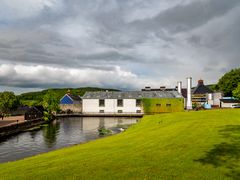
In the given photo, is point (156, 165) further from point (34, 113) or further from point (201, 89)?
point (201, 89)

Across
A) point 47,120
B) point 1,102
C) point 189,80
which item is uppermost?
point 189,80

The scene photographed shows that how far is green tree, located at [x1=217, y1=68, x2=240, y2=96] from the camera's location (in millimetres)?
108875

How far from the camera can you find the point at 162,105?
105m

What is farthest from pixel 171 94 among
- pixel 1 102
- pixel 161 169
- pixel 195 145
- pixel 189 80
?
pixel 161 169

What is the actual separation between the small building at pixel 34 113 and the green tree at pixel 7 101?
28.3ft

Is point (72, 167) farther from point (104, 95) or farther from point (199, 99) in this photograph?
point (199, 99)

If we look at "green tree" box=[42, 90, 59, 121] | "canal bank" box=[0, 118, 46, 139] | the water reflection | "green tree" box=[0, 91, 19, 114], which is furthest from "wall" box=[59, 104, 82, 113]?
the water reflection

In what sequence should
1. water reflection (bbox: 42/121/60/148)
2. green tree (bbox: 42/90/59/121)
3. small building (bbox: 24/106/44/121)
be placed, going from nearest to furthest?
water reflection (bbox: 42/121/60/148), small building (bbox: 24/106/44/121), green tree (bbox: 42/90/59/121)

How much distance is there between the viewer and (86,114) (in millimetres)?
105062

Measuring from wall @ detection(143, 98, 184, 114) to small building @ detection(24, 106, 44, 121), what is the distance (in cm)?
4141

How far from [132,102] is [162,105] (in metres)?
12.3

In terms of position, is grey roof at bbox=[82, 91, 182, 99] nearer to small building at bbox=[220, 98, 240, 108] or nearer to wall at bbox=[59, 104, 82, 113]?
wall at bbox=[59, 104, 82, 113]

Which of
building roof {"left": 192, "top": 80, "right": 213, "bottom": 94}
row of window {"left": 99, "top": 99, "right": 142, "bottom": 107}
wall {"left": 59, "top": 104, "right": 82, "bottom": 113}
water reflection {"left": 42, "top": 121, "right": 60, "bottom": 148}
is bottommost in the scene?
water reflection {"left": 42, "top": 121, "right": 60, "bottom": 148}

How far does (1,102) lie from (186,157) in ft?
257
